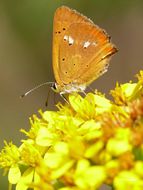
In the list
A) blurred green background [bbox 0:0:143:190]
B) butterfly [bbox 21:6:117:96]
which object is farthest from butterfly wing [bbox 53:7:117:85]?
blurred green background [bbox 0:0:143:190]

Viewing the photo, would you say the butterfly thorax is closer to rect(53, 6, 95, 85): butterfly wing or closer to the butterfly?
the butterfly

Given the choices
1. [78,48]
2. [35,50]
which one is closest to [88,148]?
[78,48]

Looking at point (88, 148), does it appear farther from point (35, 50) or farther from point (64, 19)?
point (35, 50)

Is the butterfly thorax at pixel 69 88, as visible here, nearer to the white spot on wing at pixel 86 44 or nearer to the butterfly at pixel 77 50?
the butterfly at pixel 77 50

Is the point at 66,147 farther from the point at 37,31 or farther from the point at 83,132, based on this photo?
the point at 37,31

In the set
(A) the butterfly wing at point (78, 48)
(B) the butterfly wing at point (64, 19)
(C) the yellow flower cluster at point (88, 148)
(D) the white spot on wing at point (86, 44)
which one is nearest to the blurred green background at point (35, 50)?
(A) the butterfly wing at point (78, 48)

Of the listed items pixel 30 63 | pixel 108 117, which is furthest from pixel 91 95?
pixel 30 63
